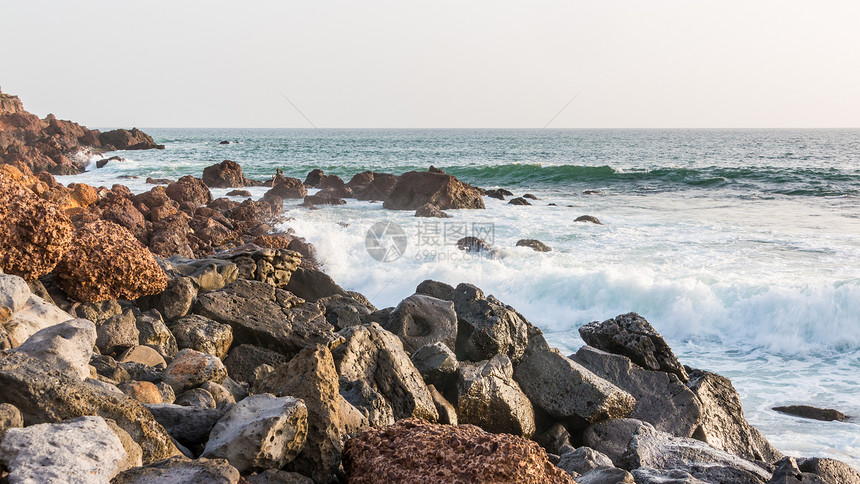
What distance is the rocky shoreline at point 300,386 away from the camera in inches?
105

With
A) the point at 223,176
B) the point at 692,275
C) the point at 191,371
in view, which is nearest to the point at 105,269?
the point at 191,371

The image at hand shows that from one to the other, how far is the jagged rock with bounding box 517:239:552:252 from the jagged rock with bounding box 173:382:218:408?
927 cm

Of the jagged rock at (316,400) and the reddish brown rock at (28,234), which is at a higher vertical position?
the reddish brown rock at (28,234)

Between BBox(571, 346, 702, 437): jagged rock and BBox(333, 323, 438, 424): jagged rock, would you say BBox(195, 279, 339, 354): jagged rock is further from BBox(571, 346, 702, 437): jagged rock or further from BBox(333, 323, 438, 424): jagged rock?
BBox(571, 346, 702, 437): jagged rock

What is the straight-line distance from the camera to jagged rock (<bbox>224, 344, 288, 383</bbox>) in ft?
16.4

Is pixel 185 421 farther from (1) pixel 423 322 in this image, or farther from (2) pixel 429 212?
(2) pixel 429 212

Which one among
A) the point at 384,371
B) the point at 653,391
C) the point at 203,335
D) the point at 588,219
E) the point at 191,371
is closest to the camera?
the point at 191,371

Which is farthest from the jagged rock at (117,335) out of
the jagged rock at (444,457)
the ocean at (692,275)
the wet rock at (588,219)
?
the wet rock at (588,219)

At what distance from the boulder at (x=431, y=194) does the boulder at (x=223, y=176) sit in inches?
305

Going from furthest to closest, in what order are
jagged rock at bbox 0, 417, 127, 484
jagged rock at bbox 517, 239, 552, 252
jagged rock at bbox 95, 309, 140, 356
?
1. jagged rock at bbox 517, 239, 552, 252
2. jagged rock at bbox 95, 309, 140, 356
3. jagged rock at bbox 0, 417, 127, 484

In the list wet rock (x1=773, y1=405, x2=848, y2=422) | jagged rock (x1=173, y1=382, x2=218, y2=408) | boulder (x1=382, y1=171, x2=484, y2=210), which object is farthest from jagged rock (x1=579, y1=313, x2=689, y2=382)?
boulder (x1=382, y1=171, x2=484, y2=210)

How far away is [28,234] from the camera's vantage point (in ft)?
15.6

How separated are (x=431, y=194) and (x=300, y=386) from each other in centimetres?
1455

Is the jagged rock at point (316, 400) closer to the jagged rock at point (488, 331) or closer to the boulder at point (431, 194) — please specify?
the jagged rock at point (488, 331)
